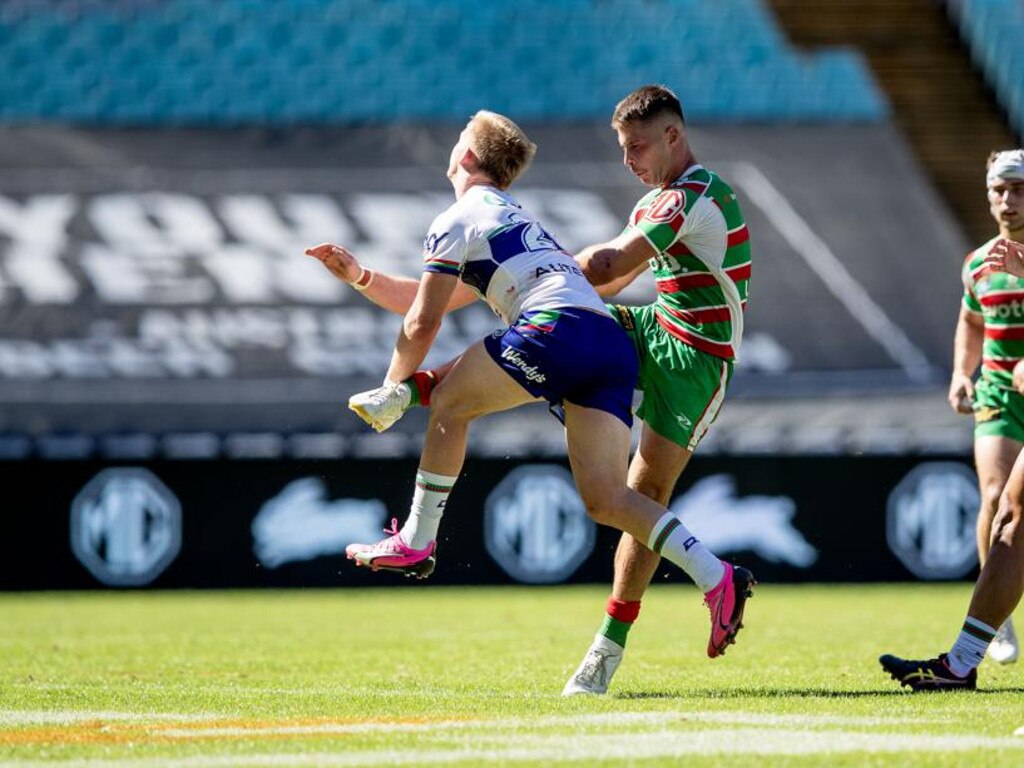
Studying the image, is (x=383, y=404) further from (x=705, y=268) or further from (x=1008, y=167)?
(x=1008, y=167)

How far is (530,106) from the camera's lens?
16.6 metres

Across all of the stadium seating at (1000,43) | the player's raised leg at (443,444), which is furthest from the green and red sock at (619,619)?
the stadium seating at (1000,43)

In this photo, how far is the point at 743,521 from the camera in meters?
14.2

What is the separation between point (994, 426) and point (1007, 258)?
141cm

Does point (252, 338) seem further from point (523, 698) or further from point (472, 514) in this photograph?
point (523, 698)

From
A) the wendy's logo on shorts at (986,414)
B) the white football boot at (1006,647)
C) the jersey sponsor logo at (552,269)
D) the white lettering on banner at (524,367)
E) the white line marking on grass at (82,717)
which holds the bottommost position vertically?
the white football boot at (1006,647)

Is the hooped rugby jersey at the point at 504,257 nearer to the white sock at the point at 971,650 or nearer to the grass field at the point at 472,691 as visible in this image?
the grass field at the point at 472,691

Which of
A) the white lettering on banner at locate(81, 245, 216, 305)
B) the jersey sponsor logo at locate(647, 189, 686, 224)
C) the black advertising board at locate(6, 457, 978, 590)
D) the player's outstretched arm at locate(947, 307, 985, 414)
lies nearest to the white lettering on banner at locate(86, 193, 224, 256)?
the white lettering on banner at locate(81, 245, 216, 305)

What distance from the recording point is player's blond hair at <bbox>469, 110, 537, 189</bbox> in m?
6.31

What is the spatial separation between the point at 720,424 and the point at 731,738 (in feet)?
31.6

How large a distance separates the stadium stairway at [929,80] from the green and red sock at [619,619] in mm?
11001

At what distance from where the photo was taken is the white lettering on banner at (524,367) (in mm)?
6047

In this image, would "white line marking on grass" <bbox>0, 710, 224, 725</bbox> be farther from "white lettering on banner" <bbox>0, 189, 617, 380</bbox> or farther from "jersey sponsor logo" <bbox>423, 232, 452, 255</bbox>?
"white lettering on banner" <bbox>0, 189, 617, 380</bbox>

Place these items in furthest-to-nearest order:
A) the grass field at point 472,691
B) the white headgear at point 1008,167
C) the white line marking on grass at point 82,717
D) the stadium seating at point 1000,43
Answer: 1. the stadium seating at point 1000,43
2. the white headgear at point 1008,167
3. the white line marking on grass at point 82,717
4. the grass field at point 472,691
